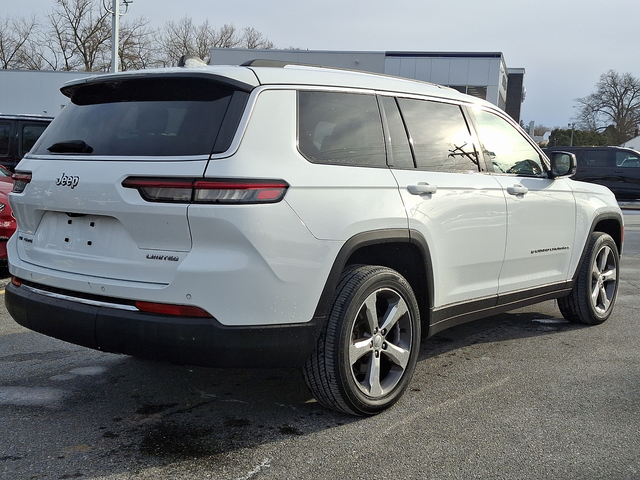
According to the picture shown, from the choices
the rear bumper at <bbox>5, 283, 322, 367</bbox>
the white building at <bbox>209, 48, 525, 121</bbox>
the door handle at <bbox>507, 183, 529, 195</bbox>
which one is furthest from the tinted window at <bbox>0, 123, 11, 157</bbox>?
the white building at <bbox>209, 48, 525, 121</bbox>

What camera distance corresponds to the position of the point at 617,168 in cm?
2297

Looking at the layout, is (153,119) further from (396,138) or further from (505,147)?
(505,147)

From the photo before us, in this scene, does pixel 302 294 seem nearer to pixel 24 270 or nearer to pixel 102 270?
pixel 102 270

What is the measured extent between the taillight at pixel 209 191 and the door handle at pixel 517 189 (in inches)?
81.1

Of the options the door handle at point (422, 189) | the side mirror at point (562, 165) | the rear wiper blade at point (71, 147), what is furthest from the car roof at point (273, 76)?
the side mirror at point (562, 165)

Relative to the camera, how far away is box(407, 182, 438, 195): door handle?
3.78 meters

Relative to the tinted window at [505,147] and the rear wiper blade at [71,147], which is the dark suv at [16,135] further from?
the tinted window at [505,147]

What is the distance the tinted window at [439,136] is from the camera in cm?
405

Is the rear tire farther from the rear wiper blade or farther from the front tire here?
the rear wiper blade

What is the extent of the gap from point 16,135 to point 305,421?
34.1 ft

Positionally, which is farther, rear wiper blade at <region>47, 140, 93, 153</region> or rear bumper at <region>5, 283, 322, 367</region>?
rear wiper blade at <region>47, 140, 93, 153</region>

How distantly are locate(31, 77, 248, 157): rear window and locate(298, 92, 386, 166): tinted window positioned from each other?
A: 37 cm

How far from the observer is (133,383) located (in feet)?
13.4

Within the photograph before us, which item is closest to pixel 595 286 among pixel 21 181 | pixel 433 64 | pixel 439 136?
pixel 439 136
